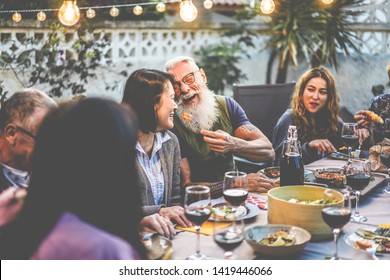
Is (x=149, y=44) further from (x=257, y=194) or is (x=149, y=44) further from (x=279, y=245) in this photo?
(x=279, y=245)

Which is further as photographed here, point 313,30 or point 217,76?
point 217,76

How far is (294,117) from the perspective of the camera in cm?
368

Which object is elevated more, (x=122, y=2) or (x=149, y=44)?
(x=122, y=2)

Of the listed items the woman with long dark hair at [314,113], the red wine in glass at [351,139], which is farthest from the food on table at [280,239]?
the woman with long dark hair at [314,113]

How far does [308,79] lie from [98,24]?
8.64ft

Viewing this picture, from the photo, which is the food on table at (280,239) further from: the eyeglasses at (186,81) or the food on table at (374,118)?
the food on table at (374,118)

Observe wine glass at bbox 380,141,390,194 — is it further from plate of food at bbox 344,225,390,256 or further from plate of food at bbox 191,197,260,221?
plate of food at bbox 191,197,260,221

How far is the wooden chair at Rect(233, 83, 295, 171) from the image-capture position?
4.30m

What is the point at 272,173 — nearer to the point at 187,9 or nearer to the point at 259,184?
the point at 259,184

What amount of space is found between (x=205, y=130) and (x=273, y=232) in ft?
3.97

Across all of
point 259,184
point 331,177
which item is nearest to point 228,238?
point 259,184

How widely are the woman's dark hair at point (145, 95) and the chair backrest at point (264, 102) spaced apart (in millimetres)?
1851

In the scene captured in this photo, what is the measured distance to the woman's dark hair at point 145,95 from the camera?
8.08 feet
